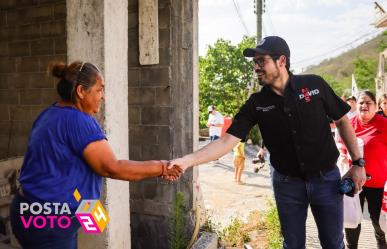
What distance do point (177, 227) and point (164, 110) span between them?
57.5 inches

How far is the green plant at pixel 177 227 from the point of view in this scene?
4.15 metres

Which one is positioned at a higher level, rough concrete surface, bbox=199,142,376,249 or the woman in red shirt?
the woman in red shirt

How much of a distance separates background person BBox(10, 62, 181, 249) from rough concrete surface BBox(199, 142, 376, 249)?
362 cm

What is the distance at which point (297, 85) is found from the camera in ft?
9.16

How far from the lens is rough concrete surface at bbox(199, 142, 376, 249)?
17.1ft

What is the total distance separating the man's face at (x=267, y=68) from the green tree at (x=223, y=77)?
18.3 meters

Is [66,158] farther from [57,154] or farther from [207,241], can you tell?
[207,241]

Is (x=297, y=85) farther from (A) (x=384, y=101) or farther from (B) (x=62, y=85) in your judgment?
(A) (x=384, y=101)

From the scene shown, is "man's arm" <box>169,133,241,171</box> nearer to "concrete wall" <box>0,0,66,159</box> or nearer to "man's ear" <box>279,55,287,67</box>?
"man's ear" <box>279,55,287,67</box>

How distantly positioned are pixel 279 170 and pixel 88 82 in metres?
1.63

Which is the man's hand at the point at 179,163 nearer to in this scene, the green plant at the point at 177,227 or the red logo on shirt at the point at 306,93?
the red logo on shirt at the point at 306,93

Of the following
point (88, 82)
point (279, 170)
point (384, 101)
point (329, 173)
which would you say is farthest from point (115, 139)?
point (384, 101)

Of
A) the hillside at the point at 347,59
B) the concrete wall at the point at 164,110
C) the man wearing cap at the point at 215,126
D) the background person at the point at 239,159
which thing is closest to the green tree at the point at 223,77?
the man wearing cap at the point at 215,126

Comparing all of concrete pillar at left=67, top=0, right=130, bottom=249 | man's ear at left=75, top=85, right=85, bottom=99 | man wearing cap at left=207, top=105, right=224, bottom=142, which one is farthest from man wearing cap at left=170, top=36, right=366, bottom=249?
man wearing cap at left=207, top=105, right=224, bottom=142
